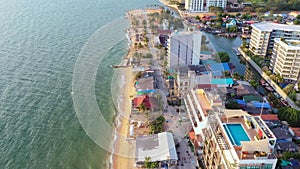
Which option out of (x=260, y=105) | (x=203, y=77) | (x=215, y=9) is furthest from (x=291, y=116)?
(x=215, y=9)

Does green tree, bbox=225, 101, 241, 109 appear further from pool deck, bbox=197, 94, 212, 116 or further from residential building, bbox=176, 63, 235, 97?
pool deck, bbox=197, 94, 212, 116

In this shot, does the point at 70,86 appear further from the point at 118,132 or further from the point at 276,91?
the point at 276,91

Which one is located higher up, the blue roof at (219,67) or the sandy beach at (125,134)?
the blue roof at (219,67)

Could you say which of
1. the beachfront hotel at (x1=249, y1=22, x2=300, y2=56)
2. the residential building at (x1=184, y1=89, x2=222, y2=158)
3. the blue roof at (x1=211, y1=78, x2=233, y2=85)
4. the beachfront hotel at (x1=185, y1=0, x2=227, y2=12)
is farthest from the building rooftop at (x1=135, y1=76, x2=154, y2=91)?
the beachfront hotel at (x1=185, y1=0, x2=227, y2=12)

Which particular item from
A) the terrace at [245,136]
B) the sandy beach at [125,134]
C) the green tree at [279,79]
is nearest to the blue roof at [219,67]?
the green tree at [279,79]

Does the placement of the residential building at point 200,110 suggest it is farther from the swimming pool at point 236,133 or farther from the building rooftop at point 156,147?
the swimming pool at point 236,133

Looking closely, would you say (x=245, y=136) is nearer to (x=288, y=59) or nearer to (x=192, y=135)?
(x=192, y=135)
